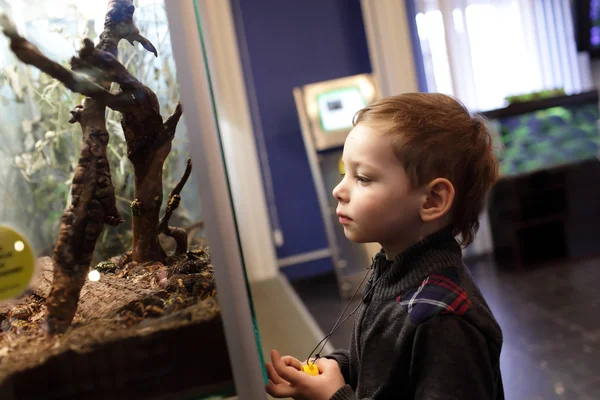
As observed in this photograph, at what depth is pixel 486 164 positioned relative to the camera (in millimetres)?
771

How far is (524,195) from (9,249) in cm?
368

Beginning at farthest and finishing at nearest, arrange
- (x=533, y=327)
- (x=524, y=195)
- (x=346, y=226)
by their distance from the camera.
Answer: (x=524, y=195) < (x=533, y=327) < (x=346, y=226)

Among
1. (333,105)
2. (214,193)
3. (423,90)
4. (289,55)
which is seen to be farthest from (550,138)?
(214,193)

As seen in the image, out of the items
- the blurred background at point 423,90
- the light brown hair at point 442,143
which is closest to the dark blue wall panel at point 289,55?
the blurred background at point 423,90

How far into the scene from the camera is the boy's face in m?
0.71

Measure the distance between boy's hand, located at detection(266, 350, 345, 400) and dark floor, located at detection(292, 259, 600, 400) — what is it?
1.51 m

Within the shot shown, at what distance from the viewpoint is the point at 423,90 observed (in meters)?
3.71

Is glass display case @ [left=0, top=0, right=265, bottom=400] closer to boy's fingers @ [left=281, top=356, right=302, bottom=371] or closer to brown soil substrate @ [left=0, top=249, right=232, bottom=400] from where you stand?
brown soil substrate @ [left=0, top=249, right=232, bottom=400]

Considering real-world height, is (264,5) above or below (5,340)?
→ above

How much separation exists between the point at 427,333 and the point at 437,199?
0.65ft

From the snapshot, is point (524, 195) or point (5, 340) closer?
point (5, 340)

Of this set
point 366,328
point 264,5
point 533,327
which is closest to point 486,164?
point 366,328

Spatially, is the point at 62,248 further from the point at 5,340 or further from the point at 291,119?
the point at 291,119

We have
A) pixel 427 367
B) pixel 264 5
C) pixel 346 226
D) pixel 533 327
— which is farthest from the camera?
pixel 264 5
